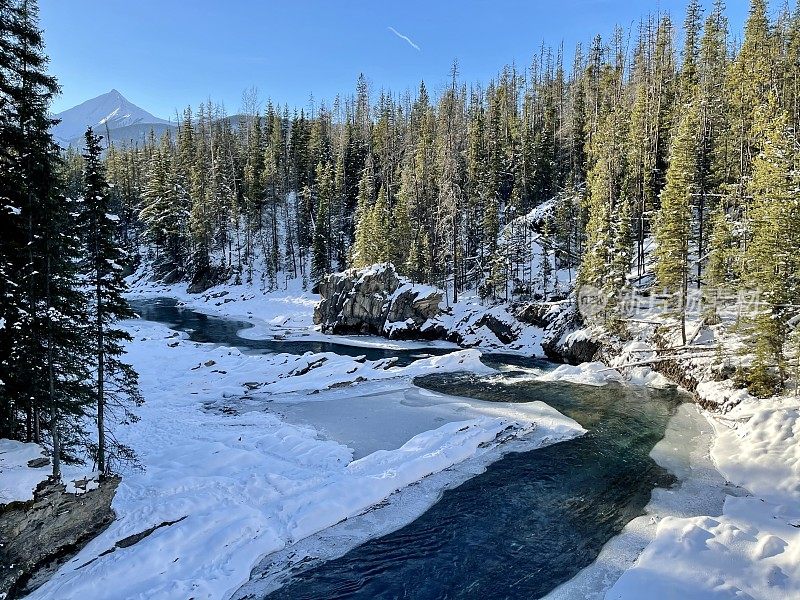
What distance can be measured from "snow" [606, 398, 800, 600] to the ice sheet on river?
22.9 feet

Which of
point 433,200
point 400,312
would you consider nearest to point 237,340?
point 400,312

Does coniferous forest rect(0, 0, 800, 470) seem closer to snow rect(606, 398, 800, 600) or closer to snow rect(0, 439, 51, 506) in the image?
snow rect(0, 439, 51, 506)

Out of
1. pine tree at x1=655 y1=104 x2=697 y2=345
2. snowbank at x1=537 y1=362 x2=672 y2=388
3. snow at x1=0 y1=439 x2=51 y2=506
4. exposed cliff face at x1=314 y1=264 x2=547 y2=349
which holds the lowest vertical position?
snowbank at x1=537 y1=362 x2=672 y2=388

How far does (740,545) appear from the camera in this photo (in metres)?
11.6

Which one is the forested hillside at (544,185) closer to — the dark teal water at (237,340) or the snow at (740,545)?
the snow at (740,545)

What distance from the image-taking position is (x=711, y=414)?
23.2m

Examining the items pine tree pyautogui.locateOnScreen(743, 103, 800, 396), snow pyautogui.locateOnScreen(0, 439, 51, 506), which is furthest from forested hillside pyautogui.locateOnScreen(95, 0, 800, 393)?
snow pyautogui.locateOnScreen(0, 439, 51, 506)

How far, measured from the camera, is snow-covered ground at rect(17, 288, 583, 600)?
39.0 feet

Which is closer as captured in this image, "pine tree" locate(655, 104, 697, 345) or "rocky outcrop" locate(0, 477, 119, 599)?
"rocky outcrop" locate(0, 477, 119, 599)

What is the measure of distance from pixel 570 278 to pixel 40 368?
→ 4622 centimetres

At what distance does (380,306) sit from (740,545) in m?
41.1

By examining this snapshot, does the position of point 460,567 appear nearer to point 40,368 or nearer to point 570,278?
point 40,368

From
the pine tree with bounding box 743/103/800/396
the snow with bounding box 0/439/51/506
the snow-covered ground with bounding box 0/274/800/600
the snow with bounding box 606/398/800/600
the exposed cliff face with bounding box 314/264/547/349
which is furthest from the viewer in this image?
the exposed cliff face with bounding box 314/264/547/349

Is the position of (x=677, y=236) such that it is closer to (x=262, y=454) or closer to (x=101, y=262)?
(x=262, y=454)
